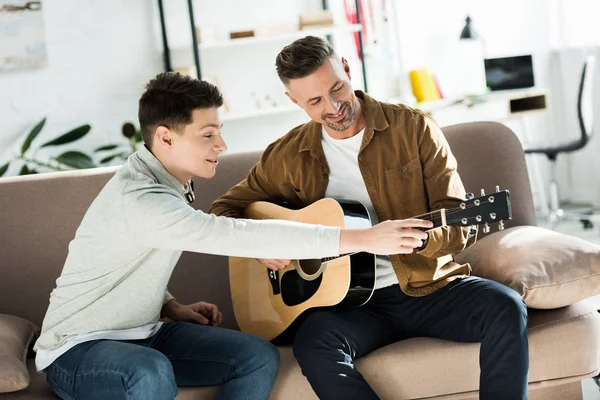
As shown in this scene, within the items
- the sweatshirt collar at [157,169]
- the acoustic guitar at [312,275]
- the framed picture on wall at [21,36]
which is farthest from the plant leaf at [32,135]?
the sweatshirt collar at [157,169]

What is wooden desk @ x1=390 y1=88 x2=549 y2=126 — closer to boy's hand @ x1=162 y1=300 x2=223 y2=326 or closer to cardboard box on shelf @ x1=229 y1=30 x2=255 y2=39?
cardboard box on shelf @ x1=229 y1=30 x2=255 y2=39

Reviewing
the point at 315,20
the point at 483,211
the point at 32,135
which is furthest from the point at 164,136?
the point at 315,20

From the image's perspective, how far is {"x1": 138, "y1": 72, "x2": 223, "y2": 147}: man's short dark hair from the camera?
209cm

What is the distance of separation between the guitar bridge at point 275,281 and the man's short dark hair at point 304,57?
1.84 feet

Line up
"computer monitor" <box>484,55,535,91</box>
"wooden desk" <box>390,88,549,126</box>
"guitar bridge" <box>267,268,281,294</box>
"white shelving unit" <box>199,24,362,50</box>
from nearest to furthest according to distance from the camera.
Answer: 1. "guitar bridge" <box>267,268,281,294</box>
2. "white shelving unit" <box>199,24,362,50</box>
3. "wooden desk" <box>390,88,549,126</box>
4. "computer monitor" <box>484,55,535,91</box>

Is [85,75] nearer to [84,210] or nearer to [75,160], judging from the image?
[75,160]

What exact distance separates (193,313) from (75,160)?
2701 millimetres

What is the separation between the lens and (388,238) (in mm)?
1906

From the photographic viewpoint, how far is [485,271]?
2338 mm

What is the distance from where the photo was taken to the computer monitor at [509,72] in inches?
239

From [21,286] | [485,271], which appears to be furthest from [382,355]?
[21,286]

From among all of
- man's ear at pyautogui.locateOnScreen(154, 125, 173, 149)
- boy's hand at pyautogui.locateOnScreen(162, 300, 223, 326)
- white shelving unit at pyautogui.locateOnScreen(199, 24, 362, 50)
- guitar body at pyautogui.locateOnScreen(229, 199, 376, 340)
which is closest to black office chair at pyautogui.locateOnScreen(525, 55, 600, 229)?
white shelving unit at pyautogui.locateOnScreen(199, 24, 362, 50)

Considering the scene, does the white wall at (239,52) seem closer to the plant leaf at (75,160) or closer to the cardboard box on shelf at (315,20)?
the cardboard box on shelf at (315,20)

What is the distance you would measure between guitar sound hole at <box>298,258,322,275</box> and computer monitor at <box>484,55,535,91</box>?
4.12 meters
